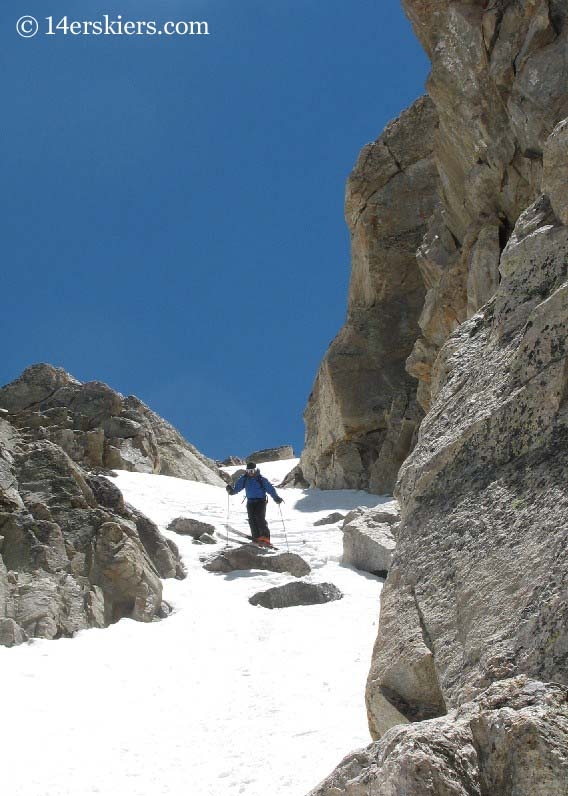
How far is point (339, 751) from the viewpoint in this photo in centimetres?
757

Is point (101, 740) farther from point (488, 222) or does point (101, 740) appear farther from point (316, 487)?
point (316, 487)

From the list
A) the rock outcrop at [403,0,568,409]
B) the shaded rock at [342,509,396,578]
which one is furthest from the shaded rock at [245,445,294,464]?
the shaded rock at [342,509,396,578]

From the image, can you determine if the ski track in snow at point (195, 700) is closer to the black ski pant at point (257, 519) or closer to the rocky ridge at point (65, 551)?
the rocky ridge at point (65, 551)

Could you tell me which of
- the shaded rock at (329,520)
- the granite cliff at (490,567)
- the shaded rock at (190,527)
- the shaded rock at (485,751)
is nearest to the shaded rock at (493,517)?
the granite cliff at (490,567)

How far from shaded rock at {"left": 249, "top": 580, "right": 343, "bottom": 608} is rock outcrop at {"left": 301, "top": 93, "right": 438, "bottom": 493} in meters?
18.6

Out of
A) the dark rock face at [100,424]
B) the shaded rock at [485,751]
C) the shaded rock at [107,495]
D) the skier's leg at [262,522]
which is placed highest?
the dark rock face at [100,424]

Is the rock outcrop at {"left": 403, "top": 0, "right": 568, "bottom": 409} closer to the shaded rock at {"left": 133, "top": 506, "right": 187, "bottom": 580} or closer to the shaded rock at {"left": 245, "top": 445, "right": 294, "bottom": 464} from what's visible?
the shaded rock at {"left": 133, "top": 506, "right": 187, "bottom": 580}

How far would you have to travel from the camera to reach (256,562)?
18094mm

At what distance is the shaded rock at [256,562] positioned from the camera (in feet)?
58.3

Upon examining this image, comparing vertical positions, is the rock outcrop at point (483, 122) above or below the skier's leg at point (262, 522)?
above

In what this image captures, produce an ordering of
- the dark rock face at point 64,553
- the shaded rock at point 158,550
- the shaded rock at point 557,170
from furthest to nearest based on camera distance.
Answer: the shaded rock at point 158,550, the dark rock face at point 64,553, the shaded rock at point 557,170

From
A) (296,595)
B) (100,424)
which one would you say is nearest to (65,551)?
(296,595)

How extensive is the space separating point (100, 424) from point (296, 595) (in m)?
28.0

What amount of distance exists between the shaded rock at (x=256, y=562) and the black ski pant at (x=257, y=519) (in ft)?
10.1
